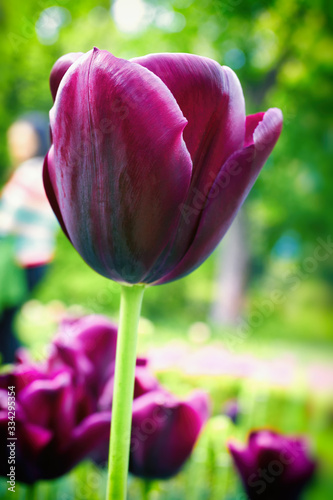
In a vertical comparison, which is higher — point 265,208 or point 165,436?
point 165,436

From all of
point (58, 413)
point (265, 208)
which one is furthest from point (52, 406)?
point (265, 208)

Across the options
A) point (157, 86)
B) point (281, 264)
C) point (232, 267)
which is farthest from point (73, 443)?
point (281, 264)

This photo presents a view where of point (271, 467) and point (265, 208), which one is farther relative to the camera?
point (265, 208)

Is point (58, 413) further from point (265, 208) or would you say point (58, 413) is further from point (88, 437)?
point (265, 208)

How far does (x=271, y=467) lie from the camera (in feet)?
0.80

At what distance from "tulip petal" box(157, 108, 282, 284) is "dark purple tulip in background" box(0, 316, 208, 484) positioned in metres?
0.07

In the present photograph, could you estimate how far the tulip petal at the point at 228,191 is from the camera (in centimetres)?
15

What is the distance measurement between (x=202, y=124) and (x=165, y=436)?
0.12 meters

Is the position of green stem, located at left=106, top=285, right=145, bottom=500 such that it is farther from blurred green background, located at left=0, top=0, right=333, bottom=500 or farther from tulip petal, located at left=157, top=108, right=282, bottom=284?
blurred green background, located at left=0, top=0, right=333, bottom=500

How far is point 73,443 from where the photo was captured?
0.19 m

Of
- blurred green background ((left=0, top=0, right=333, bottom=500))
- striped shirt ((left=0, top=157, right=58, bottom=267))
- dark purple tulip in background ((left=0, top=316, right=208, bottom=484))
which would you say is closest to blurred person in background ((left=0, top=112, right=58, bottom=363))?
striped shirt ((left=0, top=157, right=58, bottom=267))

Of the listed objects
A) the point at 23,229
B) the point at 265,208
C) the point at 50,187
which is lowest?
the point at 265,208

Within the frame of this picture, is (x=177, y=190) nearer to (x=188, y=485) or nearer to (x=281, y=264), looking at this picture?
(x=188, y=485)

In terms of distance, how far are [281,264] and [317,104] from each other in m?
1.26
